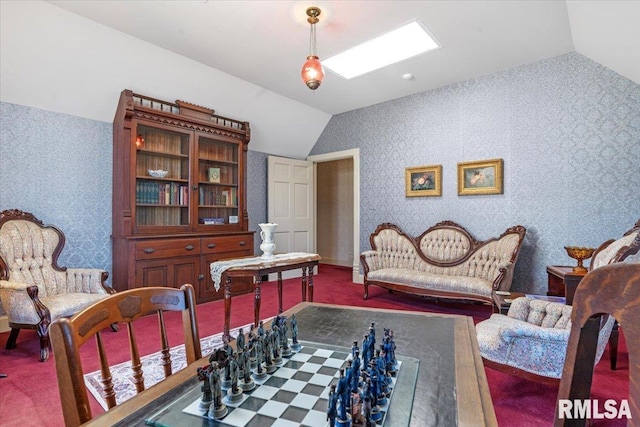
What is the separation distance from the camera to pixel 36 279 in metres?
3.09

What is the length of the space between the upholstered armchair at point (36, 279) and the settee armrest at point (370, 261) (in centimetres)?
302

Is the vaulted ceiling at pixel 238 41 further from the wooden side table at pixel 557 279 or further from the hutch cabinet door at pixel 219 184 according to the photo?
the wooden side table at pixel 557 279

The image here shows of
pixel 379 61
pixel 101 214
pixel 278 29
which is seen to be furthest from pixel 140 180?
pixel 379 61

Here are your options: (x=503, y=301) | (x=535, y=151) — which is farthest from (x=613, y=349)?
(x=535, y=151)

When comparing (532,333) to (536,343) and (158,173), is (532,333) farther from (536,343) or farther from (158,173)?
(158,173)

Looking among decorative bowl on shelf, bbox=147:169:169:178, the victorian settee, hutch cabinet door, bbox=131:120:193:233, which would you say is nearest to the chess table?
the victorian settee

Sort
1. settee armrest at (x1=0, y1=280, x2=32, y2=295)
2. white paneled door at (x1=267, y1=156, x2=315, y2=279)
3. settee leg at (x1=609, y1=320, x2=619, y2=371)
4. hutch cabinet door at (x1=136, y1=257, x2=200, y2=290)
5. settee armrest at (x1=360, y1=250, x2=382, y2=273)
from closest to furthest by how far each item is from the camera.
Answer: settee leg at (x1=609, y1=320, x2=619, y2=371) < settee armrest at (x1=0, y1=280, x2=32, y2=295) < hutch cabinet door at (x1=136, y1=257, x2=200, y2=290) < settee armrest at (x1=360, y1=250, x2=382, y2=273) < white paneled door at (x1=267, y1=156, x2=315, y2=279)

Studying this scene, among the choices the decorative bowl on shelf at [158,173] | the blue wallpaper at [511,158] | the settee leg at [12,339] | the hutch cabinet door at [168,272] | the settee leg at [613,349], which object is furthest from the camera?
the decorative bowl on shelf at [158,173]

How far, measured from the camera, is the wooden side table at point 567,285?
8.07 ft

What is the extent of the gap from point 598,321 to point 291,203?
5.63 meters

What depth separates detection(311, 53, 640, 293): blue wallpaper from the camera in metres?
3.51

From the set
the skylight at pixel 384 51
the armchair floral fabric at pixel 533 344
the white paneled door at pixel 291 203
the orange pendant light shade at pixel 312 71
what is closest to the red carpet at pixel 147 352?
the armchair floral fabric at pixel 533 344

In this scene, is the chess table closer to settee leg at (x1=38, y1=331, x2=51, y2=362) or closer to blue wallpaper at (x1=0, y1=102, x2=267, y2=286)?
settee leg at (x1=38, y1=331, x2=51, y2=362)

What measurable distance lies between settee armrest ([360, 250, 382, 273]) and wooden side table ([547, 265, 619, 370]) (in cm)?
204
